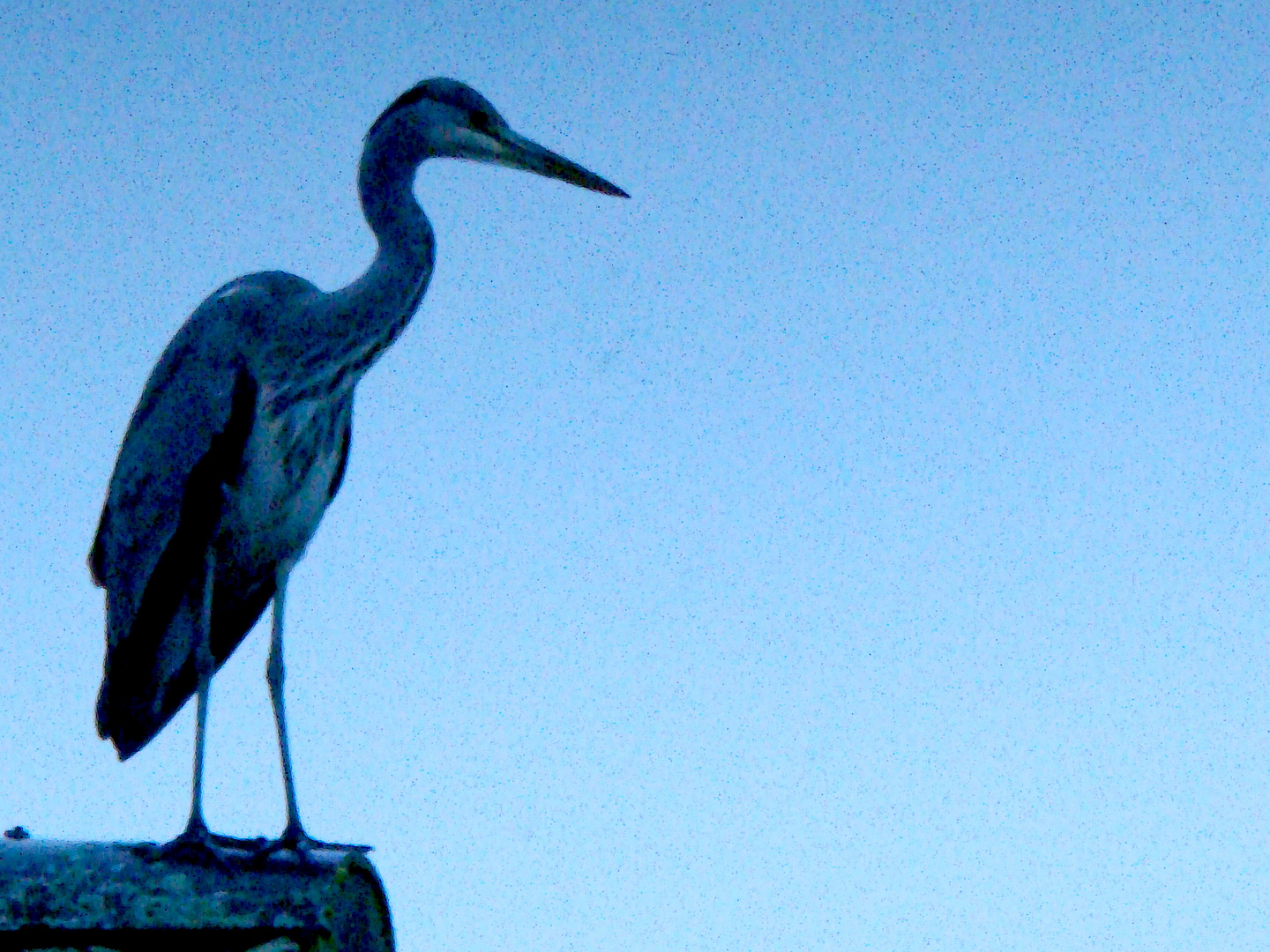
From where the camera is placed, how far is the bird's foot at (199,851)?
4.04 m

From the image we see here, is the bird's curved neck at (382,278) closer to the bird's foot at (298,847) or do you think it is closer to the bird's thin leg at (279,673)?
the bird's thin leg at (279,673)

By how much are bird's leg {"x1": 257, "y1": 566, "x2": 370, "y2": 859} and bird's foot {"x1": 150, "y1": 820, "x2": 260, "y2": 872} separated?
0.17m

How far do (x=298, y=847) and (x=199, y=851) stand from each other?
1.27 feet

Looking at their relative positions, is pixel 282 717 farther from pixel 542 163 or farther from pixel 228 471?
pixel 542 163

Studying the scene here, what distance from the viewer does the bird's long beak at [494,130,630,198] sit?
636cm

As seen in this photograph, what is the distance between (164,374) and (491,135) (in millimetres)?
→ 1436

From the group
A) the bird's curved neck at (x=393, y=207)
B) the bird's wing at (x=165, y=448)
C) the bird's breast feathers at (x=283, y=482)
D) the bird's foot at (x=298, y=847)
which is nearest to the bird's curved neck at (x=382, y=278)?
the bird's curved neck at (x=393, y=207)

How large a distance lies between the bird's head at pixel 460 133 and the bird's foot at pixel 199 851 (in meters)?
2.68

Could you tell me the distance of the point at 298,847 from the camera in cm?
450

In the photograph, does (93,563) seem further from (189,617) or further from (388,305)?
(388,305)

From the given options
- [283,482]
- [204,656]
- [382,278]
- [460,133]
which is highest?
[460,133]

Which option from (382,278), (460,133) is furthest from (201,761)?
(460,133)

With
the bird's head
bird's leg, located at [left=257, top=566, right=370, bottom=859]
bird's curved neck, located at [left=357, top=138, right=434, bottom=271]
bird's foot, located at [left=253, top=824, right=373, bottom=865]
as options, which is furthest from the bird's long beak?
bird's foot, located at [left=253, top=824, right=373, bottom=865]

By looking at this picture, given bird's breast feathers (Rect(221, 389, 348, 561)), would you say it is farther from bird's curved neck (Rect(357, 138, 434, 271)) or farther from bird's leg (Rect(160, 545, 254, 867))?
bird's curved neck (Rect(357, 138, 434, 271))
